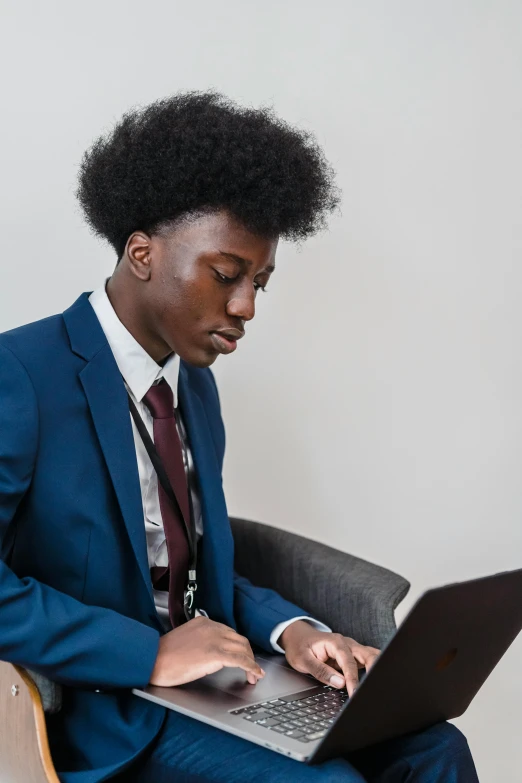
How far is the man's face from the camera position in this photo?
1.63 metres

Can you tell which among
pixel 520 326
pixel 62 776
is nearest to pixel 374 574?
pixel 62 776

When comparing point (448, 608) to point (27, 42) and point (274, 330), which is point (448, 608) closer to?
point (274, 330)

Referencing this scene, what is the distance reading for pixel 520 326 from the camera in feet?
9.02

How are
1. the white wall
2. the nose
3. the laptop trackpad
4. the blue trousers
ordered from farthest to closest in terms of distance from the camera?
1. the white wall
2. the nose
3. the laptop trackpad
4. the blue trousers

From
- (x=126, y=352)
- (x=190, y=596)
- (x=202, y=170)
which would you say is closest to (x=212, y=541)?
(x=190, y=596)

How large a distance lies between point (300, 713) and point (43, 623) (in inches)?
16.3

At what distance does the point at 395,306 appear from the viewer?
2.68m

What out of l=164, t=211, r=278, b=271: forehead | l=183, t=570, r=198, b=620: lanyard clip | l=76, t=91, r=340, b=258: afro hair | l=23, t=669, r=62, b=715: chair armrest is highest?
l=76, t=91, r=340, b=258: afro hair

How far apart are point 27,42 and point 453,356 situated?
1.39m

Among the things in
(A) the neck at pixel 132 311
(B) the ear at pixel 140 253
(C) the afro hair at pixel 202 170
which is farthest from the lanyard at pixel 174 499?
(C) the afro hair at pixel 202 170

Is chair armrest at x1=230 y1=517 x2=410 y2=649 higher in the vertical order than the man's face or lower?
lower

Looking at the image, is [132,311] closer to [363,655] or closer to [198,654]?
[198,654]

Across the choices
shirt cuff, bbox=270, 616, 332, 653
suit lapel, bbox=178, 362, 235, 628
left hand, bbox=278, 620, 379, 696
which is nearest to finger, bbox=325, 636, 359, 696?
left hand, bbox=278, 620, 379, 696

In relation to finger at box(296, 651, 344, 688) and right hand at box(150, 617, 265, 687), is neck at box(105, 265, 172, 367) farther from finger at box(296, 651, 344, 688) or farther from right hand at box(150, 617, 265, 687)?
finger at box(296, 651, 344, 688)
